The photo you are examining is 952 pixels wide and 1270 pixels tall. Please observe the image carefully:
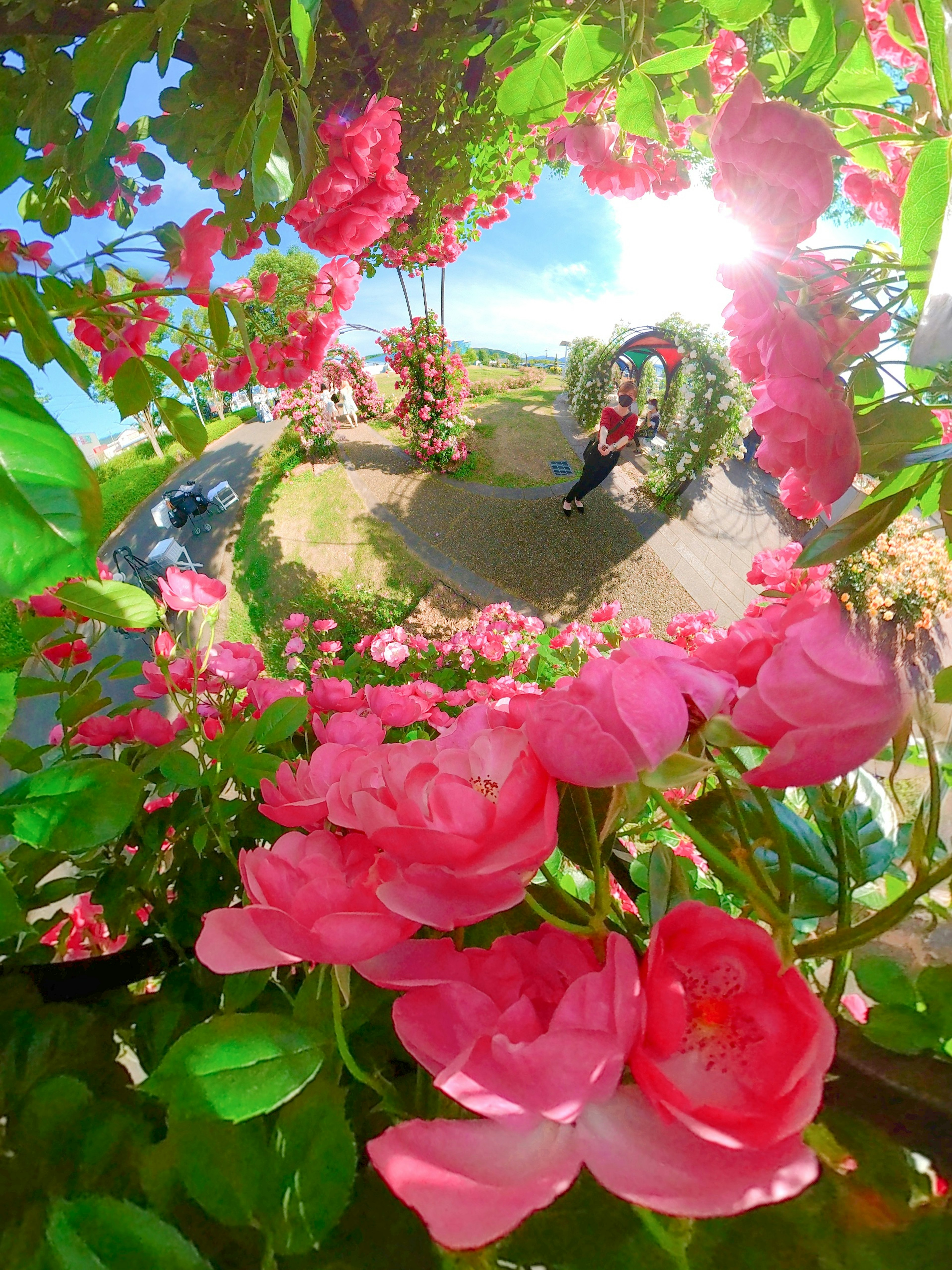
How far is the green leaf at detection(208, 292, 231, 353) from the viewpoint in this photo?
1.53 feet

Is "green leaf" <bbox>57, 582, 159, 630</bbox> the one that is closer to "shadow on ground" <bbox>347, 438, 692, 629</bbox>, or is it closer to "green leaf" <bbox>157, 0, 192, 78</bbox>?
"green leaf" <bbox>157, 0, 192, 78</bbox>

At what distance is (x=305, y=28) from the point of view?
1.03ft

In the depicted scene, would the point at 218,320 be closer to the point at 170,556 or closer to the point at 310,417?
the point at 170,556

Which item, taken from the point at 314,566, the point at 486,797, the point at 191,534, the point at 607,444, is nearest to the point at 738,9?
the point at 486,797

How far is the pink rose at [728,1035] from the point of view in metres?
0.10

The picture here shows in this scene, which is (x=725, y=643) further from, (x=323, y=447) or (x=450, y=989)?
(x=323, y=447)

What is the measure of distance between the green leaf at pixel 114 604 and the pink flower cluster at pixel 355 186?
17.6 inches

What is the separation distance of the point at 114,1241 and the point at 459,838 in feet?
0.34

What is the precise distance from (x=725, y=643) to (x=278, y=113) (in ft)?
1.48

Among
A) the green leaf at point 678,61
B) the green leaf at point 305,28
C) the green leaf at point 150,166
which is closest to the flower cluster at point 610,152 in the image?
the green leaf at point 678,61

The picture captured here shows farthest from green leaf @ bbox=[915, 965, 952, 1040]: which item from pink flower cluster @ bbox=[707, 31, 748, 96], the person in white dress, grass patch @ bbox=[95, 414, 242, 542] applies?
the person in white dress

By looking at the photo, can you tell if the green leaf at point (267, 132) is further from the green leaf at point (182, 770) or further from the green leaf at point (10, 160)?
the green leaf at point (182, 770)

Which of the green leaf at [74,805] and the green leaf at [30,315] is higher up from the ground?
the green leaf at [30,315]

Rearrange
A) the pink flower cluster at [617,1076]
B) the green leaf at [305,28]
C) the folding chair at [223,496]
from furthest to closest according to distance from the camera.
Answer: the folding chair at [223,496] → the green leaf at [305,28] → the pink flower cluster at [617,1076]
